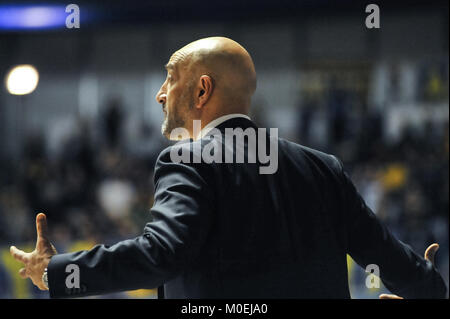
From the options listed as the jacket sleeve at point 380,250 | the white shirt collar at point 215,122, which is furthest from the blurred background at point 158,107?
the white shirt collar at point 215,122

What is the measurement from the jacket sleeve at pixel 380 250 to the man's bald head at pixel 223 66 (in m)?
0.28

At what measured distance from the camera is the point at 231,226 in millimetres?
1235

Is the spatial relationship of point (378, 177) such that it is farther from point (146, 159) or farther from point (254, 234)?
point (254, 234)

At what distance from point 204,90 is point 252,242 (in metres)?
0.33

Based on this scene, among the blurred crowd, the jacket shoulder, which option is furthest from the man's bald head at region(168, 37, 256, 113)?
the blurred crowd

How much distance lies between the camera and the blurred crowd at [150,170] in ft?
21.2

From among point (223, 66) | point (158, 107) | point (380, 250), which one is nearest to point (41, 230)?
point (223, 66)

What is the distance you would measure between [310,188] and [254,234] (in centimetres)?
17

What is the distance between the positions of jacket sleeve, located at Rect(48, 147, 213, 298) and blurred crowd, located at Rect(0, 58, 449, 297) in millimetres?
4749

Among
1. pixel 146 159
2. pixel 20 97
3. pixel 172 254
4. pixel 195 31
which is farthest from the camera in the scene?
pixel 20 97

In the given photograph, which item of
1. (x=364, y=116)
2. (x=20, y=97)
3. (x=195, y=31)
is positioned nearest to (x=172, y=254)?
(x=364, y=116)

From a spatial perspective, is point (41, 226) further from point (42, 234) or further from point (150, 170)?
point (150, 170)

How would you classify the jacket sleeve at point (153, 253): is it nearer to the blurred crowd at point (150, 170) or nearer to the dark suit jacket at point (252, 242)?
the dark suit jacket at point (252, 242)

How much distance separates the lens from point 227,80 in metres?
1.36
